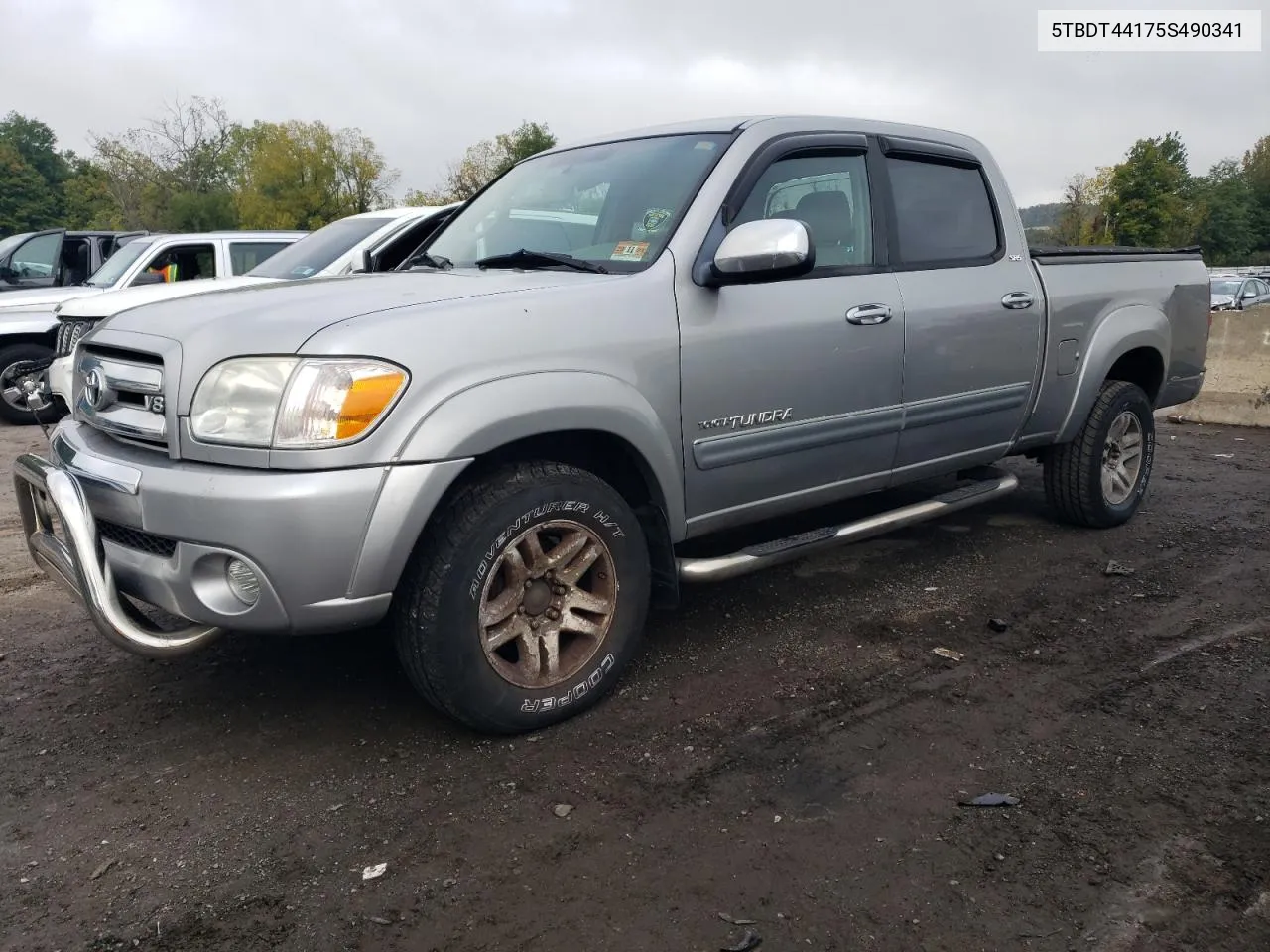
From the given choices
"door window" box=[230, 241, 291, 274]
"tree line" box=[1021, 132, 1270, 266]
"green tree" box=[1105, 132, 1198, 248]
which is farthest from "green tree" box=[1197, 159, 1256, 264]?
"door window" box=[230, 241, 291, 274]

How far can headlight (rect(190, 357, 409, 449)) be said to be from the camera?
258cm

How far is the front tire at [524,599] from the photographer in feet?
9.20

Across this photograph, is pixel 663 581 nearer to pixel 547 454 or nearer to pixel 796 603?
pixel 547 454

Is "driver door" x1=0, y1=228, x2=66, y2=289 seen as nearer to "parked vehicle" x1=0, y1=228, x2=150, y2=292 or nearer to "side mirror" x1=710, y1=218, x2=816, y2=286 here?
"parked vehicle" x1=0, y1=228, x2=150, y2=292

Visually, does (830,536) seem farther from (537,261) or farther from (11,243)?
(11,243)

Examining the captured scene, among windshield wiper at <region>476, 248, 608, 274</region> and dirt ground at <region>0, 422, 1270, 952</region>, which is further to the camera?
windshield wiper at <region>476, 248, 608, 274</region>

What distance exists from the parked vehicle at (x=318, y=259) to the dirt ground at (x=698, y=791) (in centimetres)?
377

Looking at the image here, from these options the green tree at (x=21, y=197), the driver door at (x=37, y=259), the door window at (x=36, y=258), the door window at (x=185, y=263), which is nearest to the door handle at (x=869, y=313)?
the door window at (x=185, y=263)

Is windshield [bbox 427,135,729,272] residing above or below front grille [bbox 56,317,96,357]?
above

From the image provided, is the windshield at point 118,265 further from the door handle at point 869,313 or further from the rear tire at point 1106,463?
the rear tire at point 1106,463

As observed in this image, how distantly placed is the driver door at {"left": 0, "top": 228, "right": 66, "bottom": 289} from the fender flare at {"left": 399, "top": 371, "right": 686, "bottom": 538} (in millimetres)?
9846

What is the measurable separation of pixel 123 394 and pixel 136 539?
19.1 inches

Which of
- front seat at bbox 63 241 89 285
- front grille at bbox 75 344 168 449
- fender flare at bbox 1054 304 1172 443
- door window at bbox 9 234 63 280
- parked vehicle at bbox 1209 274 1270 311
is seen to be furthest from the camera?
parked vehicle at bbox 1209 274 1270 311

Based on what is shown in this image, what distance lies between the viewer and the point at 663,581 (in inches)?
135
